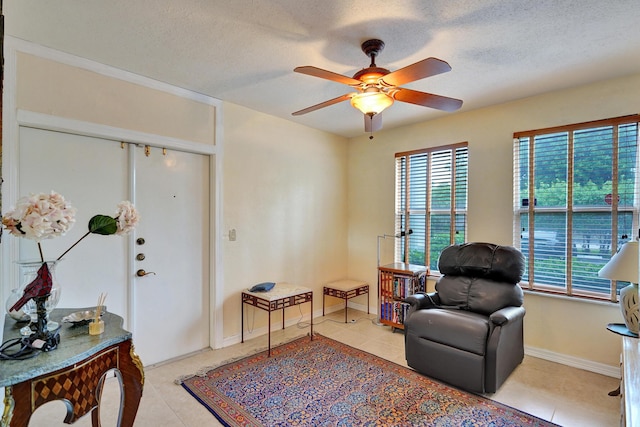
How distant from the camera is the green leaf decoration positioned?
151 centimetres

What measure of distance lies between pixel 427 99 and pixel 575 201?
1920mm

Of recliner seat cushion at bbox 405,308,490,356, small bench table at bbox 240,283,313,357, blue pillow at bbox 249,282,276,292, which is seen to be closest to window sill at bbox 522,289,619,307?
recliner seat cushion at bbox 405,308,490,356

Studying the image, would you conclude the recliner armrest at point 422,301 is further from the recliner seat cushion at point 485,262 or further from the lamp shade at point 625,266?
the lamp shade at point 625,266

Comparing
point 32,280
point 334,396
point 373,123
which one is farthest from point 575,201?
point 32,280

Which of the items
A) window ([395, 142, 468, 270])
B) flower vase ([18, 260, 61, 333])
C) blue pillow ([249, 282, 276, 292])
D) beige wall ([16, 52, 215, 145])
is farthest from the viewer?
window ([395, 142, 468, 270])

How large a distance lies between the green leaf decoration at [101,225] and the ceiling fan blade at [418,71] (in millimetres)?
1747

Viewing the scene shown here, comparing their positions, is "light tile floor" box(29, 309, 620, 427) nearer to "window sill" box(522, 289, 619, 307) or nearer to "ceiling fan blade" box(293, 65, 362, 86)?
"window sill" box(522, 289, 619, 307)

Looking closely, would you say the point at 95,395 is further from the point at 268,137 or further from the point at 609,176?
the point at 609,176

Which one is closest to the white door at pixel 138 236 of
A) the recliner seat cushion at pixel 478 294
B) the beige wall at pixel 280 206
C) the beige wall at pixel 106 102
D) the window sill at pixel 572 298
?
the beige wall at pixel 106 102

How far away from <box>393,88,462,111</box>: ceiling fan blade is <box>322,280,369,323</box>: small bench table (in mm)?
2603

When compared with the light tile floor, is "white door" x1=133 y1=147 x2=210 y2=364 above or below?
above

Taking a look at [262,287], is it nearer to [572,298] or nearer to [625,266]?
[572,298]

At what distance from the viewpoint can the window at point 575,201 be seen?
2750 millimetres

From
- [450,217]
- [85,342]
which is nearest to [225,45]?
[85,342]
